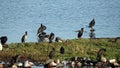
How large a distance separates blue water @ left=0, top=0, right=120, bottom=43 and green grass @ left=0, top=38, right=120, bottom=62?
10663 millimetres

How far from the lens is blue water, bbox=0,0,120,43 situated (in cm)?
6220

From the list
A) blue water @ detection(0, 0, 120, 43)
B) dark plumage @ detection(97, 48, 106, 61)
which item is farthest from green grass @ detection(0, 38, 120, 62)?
blue water @ detection(0, 0, 120, 43)

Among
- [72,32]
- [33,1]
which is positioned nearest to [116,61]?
[72,32]

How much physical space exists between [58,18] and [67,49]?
125 ft

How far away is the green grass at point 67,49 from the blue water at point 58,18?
1066 centimetres

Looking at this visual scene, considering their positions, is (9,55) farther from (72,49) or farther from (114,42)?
(114,42)

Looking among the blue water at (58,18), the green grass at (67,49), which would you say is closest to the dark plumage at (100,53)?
the green grass at (67,49)

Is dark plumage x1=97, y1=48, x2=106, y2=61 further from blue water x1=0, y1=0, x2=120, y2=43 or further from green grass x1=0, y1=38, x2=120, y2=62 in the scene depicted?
blue water x1=0, y1=0, x2=120, y2=43

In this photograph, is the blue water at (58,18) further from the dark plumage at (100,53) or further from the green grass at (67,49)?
the dark plumage at (100,53)

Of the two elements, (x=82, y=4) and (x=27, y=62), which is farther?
(x=82, y=4)

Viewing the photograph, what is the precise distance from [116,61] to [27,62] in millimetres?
6597

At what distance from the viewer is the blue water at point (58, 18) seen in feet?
204

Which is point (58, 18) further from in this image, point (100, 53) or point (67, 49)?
point (100, 53)

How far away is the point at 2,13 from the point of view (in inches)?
3659
